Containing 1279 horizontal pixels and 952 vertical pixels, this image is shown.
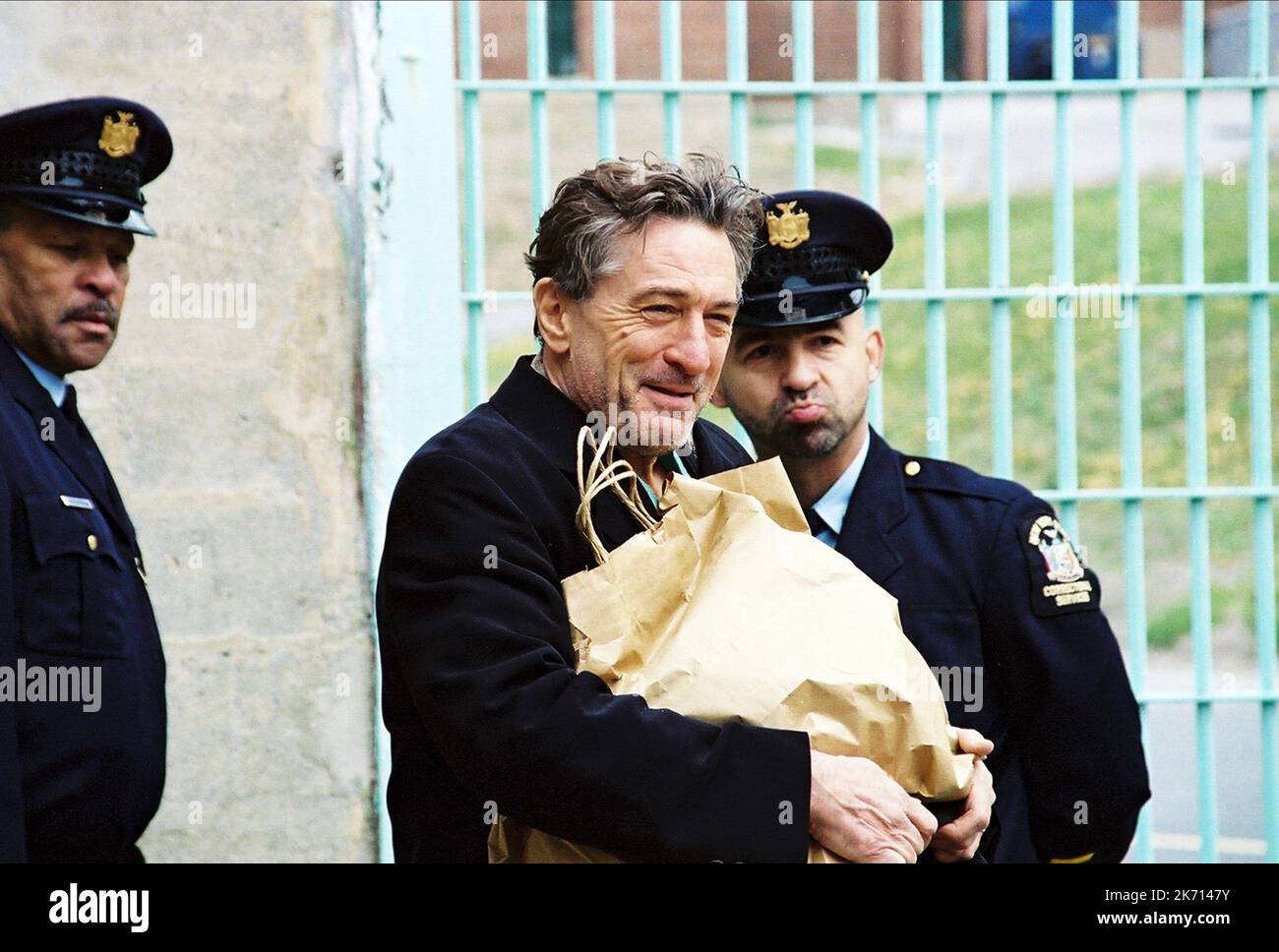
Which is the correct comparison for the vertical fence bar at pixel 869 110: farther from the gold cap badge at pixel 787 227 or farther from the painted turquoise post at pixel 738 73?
the gold cap badge at pixel 787 227

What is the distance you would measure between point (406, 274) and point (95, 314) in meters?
0.75

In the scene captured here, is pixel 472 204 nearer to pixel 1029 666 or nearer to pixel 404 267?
pixel 404 267

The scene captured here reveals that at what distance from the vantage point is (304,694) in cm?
330

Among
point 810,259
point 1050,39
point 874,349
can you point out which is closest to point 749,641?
point 810,259

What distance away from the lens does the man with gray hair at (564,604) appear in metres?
1.79

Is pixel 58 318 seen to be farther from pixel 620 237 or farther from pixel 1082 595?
pixel 1082 595

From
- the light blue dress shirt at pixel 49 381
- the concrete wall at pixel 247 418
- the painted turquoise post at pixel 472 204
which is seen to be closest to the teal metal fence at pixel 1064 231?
the painted turquoise post at pixel 472 204

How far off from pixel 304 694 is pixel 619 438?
1487 millimetres

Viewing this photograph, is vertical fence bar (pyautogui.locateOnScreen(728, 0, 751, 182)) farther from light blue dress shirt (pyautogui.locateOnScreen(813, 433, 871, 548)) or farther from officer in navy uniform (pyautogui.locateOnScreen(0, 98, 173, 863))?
officer in navy uniform (pyautogui.locateOnScreen(0, 98, 173, 863))

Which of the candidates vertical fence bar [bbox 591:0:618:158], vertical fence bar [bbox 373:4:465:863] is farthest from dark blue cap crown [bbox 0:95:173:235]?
vertical fence bar [bbox 591:0:618:158]

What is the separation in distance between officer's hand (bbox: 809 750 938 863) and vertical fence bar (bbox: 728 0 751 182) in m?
1.86

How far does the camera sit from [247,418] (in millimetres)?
3289
